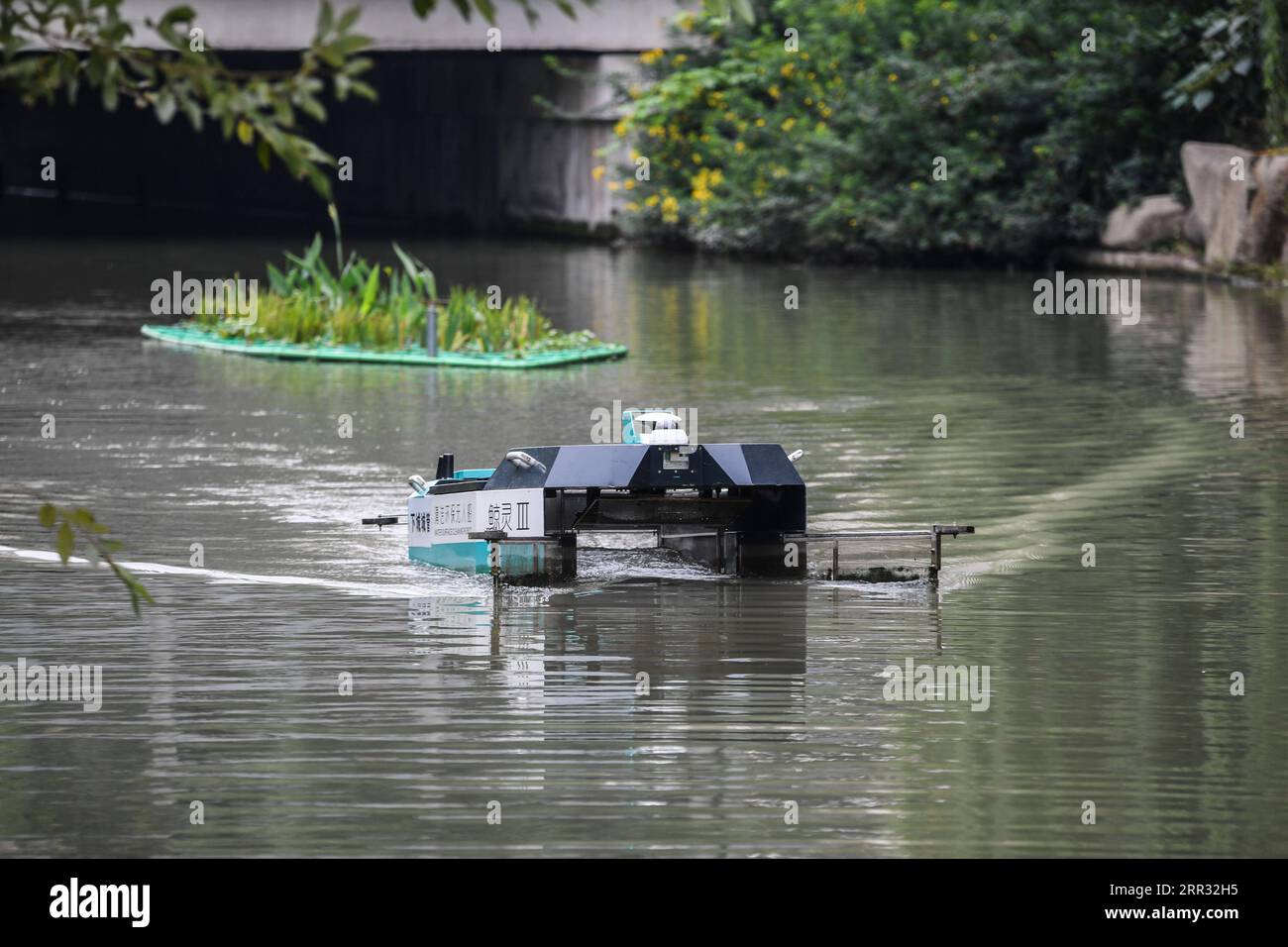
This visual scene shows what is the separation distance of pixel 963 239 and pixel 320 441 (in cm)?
2087

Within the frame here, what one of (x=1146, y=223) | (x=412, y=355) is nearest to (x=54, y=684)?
(x=412, y=355)

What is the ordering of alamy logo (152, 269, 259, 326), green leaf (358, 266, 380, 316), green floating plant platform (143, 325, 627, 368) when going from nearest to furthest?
1. green floating plant platform (143, 325, 627, 368)
2. green leaf (358, 266, 380, 316)
3. alamy logo (152, 269, 259, 326)

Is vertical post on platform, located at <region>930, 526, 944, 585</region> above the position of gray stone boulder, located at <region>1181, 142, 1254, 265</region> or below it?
below

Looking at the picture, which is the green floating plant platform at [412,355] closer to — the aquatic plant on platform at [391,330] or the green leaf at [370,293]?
the aquatic plant on platform at [391,330]

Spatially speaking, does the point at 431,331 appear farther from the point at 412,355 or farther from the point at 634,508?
the point at 634,508

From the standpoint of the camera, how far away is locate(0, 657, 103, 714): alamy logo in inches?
377

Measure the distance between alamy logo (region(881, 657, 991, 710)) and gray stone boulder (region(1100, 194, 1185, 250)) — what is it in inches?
1035

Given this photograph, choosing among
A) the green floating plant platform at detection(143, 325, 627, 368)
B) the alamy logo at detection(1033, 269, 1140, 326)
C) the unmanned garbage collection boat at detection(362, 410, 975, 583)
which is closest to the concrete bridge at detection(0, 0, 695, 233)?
the alamy logo at detection(1033, 269, 1140, 326)

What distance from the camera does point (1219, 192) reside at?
110 ft

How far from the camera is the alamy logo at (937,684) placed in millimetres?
9680

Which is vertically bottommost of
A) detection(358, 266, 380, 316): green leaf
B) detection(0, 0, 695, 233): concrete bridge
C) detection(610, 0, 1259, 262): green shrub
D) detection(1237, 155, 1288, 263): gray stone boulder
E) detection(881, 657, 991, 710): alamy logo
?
detection(881, 657, 991, 710): alamy logo
